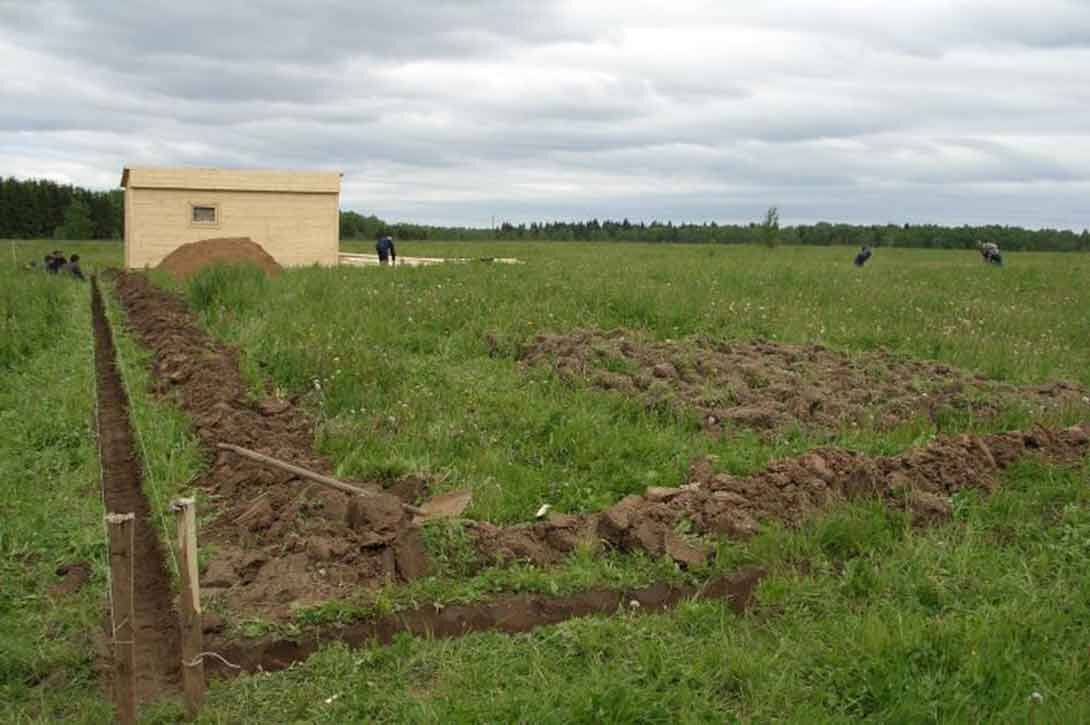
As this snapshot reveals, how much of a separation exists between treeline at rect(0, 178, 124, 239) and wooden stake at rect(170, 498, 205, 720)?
74.1 metres

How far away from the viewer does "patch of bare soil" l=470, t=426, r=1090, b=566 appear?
5422mm

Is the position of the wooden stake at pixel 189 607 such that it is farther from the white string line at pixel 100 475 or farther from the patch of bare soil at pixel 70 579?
the patch of bare soil at pixel 70 579

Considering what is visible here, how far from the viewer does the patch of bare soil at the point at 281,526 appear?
16.0 feet

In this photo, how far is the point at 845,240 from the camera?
84.6 metres

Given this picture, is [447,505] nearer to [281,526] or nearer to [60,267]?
[281,526]

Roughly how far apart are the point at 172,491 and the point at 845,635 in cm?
430

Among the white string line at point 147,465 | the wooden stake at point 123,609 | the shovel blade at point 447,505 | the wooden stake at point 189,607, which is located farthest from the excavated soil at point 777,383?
the wooden stake at point 123,609

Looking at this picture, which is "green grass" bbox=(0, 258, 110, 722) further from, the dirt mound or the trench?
the dirt mound

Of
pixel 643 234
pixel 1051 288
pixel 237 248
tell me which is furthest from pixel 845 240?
pixel 237 248

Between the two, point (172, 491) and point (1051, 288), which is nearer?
point (172, 491)

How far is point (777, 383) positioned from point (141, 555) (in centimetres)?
603

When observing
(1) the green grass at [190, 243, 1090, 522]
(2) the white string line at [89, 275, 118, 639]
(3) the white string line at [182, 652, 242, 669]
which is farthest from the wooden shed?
(3) the white string line at [182, 652, 242, 669]

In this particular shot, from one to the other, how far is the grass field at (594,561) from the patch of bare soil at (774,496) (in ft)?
0.54

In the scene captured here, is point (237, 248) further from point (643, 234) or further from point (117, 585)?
point (643, 234)
